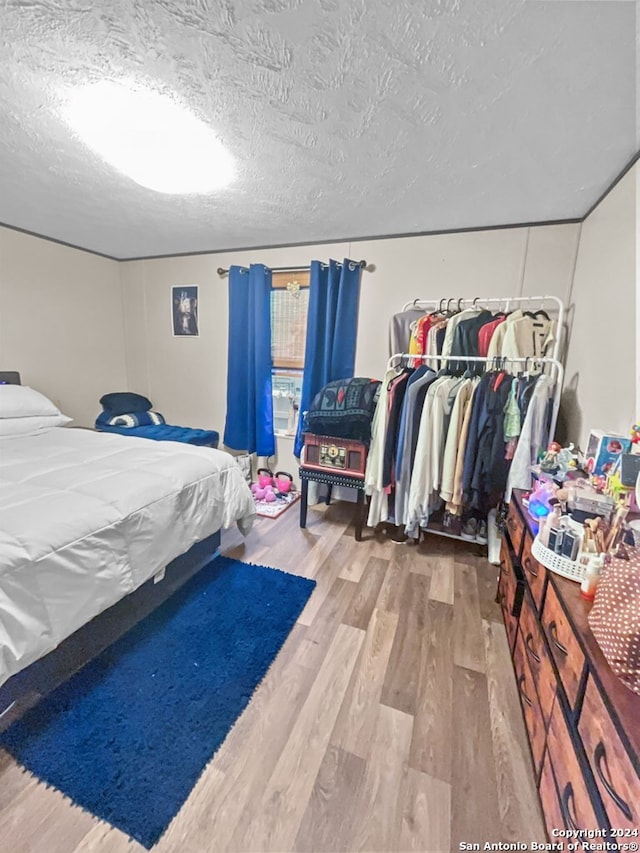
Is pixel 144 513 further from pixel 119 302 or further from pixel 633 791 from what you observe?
pixel 119 302

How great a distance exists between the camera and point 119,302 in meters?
3.91

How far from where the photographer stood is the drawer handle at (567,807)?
2.66 feet

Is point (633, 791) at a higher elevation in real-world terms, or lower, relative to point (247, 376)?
lower

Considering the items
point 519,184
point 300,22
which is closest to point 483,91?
point 300,22

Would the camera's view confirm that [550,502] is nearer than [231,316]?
Yes

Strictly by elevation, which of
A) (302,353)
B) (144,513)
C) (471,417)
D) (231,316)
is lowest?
(144,513)

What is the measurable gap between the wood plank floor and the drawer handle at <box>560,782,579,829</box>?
0.27m

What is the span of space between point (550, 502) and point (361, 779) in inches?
46.8

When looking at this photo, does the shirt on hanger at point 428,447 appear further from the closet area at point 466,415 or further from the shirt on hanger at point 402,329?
the shirt on hanger at point 402,329

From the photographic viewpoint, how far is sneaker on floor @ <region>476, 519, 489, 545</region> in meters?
2.45

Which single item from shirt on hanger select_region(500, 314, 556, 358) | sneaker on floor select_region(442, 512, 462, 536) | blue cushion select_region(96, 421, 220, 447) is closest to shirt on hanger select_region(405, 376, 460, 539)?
sneaker on floor select_region(442, 512, 462, 536)

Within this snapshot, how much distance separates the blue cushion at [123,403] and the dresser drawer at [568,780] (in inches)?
156

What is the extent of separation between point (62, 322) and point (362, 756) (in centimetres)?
402

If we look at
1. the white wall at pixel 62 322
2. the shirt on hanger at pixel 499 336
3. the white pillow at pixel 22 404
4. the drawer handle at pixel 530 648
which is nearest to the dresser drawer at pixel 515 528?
the drawer handle at pixel 530 648
